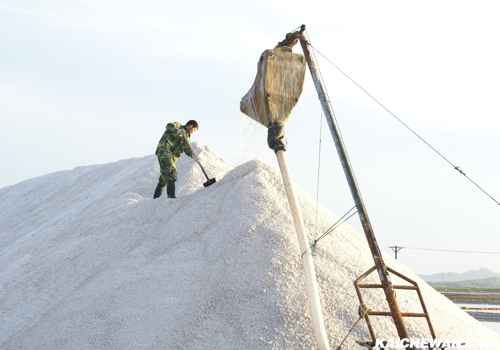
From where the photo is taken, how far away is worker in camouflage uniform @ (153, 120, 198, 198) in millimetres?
5824

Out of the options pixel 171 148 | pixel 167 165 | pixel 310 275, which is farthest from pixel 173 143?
pixel 310 275

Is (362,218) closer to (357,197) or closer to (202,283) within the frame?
(357,197)

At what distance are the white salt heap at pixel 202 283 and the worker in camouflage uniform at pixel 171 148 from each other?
22.1 inches

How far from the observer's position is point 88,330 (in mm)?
3445

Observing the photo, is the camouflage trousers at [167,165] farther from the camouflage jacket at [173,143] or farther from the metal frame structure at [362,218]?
the metal frame structure at [362,218]

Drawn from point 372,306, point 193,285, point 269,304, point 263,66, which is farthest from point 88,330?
point 263,66

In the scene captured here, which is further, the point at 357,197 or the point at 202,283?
the point at 202,283

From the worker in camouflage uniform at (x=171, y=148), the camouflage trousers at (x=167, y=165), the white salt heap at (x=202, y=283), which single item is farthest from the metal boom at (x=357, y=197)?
the camouflage trousers at (x=167, y=165)

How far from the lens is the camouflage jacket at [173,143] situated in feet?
19.4

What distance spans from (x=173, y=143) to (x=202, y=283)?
2969mm

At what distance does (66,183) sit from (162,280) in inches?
370

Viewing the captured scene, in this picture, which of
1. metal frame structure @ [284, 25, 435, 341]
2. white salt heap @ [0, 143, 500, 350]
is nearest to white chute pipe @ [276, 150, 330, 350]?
white salt heap @ [0, 143, 500, 350]

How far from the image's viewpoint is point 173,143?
6027mm

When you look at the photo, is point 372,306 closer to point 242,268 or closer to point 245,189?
point 242,268
